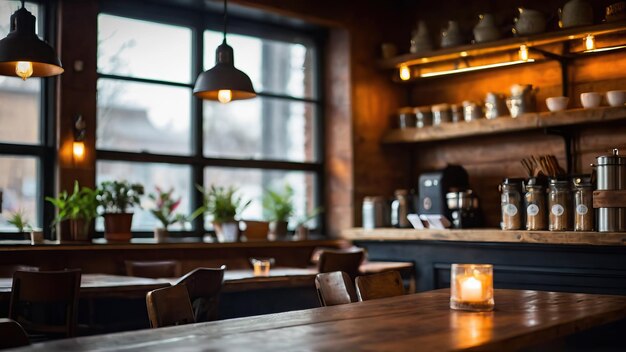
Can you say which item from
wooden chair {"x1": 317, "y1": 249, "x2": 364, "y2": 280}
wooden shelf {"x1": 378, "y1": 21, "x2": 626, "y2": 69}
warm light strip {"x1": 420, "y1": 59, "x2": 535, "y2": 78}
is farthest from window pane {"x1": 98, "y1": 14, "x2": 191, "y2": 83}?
wooden chair {"x1": 317, "y1": 249, "x2": 364, "y2": 280}

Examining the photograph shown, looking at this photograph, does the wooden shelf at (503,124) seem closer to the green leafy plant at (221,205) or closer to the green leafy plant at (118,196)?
the green leafy plant at (221,205)

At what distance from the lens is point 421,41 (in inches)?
254

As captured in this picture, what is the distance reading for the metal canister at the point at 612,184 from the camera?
479 cm

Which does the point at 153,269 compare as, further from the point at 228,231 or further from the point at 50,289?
the point at 50,289

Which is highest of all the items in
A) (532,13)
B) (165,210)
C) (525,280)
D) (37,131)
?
(532,13)

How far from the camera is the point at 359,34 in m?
6.79

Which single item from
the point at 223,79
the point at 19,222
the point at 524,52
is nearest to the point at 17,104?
the point at 19,222

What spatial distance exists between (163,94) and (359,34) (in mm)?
1831

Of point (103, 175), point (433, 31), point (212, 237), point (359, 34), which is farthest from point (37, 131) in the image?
point (433, 31)

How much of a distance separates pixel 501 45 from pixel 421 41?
0.83m

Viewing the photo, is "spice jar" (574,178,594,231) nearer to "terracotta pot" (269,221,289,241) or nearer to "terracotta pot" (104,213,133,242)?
"terracotta pot" (269,221,289,241)

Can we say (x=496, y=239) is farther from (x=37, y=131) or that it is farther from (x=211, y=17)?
(x=37, y=131)

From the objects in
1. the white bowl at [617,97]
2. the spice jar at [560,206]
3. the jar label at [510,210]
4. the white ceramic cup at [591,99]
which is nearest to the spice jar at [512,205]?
the jar label at [510,210]

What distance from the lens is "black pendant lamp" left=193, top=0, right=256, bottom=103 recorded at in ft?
14.5
